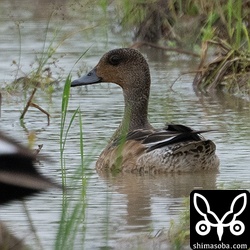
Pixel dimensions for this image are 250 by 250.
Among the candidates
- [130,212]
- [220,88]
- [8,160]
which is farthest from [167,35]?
[8,160]

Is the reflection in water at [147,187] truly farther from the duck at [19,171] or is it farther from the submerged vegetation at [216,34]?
the submerged vegetation at [216,34]

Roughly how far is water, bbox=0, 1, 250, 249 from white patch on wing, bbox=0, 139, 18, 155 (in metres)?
0.20

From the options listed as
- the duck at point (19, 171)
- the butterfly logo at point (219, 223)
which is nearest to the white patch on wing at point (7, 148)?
the duck at point (19, 171)

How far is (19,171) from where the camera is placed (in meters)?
3.01

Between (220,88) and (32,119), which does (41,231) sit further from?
(220,88)

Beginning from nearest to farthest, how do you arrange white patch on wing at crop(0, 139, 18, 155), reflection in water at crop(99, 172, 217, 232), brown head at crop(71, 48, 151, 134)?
white patch on wing at crop(0, 139, 18, 155) < reflection in water at crop(99, 172, 217, 232) < brown head at crop(71, 48, 151, 134)

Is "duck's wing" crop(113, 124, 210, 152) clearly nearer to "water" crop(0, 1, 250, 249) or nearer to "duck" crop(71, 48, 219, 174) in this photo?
"duck" crop(71, 48, 219, 174)

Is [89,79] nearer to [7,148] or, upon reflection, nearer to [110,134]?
[110,134]

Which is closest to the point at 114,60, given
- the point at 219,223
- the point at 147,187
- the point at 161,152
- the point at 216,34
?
the point at 161,152

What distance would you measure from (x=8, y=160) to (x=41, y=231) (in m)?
2.63

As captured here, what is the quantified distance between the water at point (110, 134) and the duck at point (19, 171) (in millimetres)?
142

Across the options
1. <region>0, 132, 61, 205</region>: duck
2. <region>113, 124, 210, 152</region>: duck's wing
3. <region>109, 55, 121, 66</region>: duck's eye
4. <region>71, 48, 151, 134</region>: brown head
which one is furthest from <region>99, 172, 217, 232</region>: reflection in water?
<region>0, 132, 61, 205</region>: duck

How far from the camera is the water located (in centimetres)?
575

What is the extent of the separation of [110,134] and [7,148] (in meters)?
5.99
